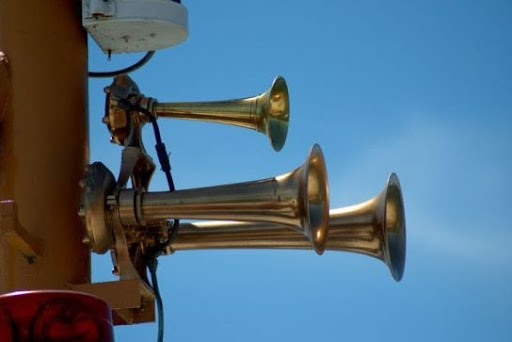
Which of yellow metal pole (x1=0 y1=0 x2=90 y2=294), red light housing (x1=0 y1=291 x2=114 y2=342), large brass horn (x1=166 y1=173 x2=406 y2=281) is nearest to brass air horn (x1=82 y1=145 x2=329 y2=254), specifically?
yellow metal pole (x1=0 y1=0 x2=90 y2=294)

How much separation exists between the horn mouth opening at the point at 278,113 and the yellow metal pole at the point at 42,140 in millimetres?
1033

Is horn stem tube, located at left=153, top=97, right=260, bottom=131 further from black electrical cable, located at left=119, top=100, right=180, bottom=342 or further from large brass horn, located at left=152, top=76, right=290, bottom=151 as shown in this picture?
black electrical cable, located at left=119, top=100, right=180, bottom=342

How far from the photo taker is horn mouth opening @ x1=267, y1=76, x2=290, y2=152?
24.5ft

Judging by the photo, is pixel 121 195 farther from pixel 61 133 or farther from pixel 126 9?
pixel 126 9

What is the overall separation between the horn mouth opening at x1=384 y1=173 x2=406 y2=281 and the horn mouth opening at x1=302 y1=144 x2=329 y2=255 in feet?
2.32

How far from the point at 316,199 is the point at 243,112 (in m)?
1.08

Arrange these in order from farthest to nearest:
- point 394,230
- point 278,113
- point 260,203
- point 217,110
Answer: point 278,113
point 217,110
point 394,230
point 260,203

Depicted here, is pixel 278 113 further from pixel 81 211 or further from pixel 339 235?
pixel 81 211

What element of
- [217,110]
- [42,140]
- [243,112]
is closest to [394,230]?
[243,112]

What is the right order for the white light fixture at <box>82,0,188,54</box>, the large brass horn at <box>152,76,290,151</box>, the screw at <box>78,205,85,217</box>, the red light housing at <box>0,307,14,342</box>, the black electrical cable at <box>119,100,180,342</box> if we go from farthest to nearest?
the large brass horn at <box>152,76,290,151</box> < the white light fixture at <box>82,0,188,54</box> < the black electrical cable at <box>119,100,180,342</box> < the screw at <box>78,205,85,217</box> < the red light housing at <box>0,307,14,342</box>

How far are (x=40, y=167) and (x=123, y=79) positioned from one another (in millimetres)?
869

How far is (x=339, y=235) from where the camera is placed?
283 inches

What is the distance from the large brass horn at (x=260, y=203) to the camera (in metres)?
6.47

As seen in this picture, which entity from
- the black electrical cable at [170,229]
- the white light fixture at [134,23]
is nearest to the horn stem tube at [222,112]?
the black electrical cable at [170,229]
